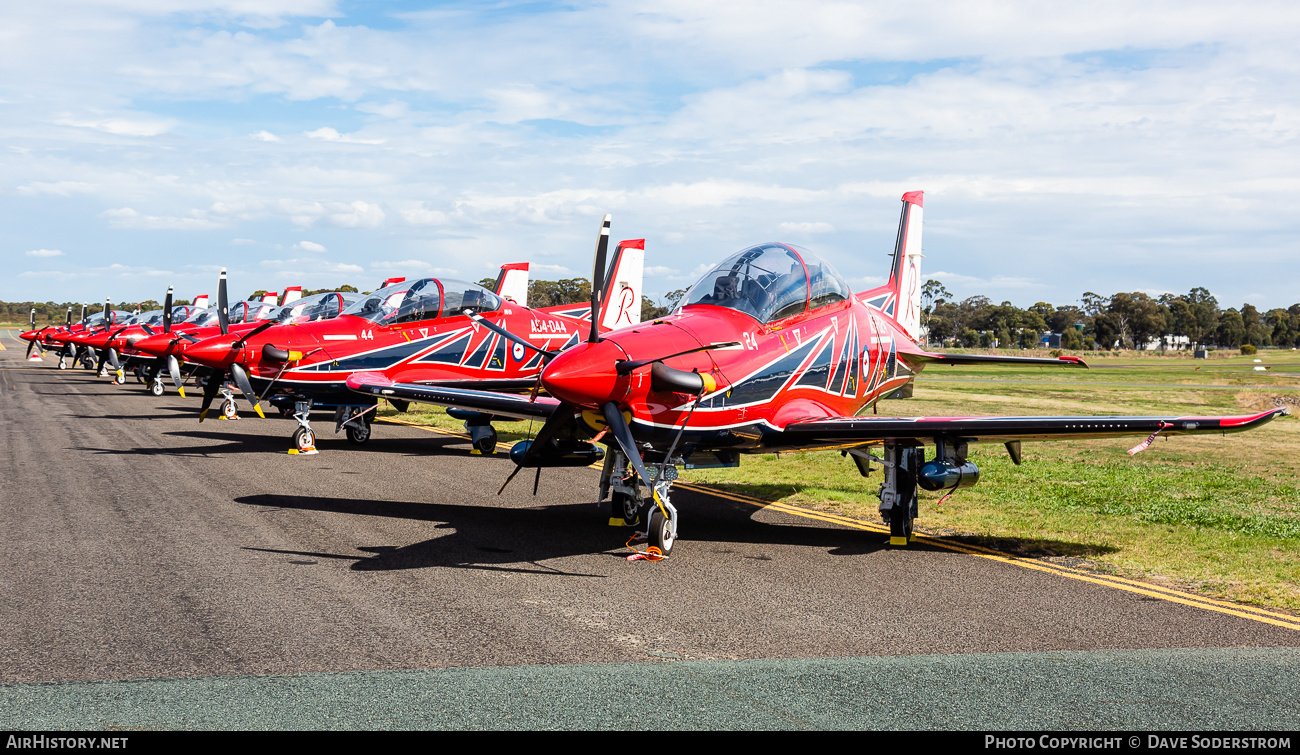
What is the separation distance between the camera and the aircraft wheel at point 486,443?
17.9 m

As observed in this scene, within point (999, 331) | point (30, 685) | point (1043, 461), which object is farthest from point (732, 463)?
point (999, 331)

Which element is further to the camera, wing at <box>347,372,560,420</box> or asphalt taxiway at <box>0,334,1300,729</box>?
wing at <box>347,372,560,420</box>

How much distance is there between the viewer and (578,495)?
43.1 feet

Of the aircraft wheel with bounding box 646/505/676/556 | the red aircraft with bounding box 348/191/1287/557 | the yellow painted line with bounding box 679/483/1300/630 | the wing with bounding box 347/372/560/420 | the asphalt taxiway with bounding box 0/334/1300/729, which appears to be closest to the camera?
the asphalt taxiway with bounding box 0/334/1300/729

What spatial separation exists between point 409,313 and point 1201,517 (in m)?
14.0

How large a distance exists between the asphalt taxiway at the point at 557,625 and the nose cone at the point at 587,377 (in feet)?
5.23

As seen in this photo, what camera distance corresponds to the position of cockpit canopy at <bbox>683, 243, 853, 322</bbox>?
33.0ft

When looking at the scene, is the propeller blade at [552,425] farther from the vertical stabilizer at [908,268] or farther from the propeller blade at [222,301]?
the propeller blade at [222,301]

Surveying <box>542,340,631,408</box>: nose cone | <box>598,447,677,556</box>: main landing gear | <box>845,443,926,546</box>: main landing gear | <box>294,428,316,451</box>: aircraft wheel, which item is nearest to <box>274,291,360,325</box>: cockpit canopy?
<box>294,428,316,451</box>: aircraft wheel

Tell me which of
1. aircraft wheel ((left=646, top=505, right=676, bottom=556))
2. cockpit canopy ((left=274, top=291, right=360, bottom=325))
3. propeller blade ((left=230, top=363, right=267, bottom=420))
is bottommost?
aircraft wheel ((left=646, top=505, right=676, bottom=556))

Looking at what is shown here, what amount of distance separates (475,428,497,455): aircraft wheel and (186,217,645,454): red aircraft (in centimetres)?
2

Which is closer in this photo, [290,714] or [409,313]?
[290,714]

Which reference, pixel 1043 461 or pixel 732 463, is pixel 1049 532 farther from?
pixel 1043 461

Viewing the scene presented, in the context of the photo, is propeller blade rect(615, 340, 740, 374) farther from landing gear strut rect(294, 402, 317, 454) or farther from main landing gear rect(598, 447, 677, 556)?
landing gear strut rect(294, 402, 317, 454)
